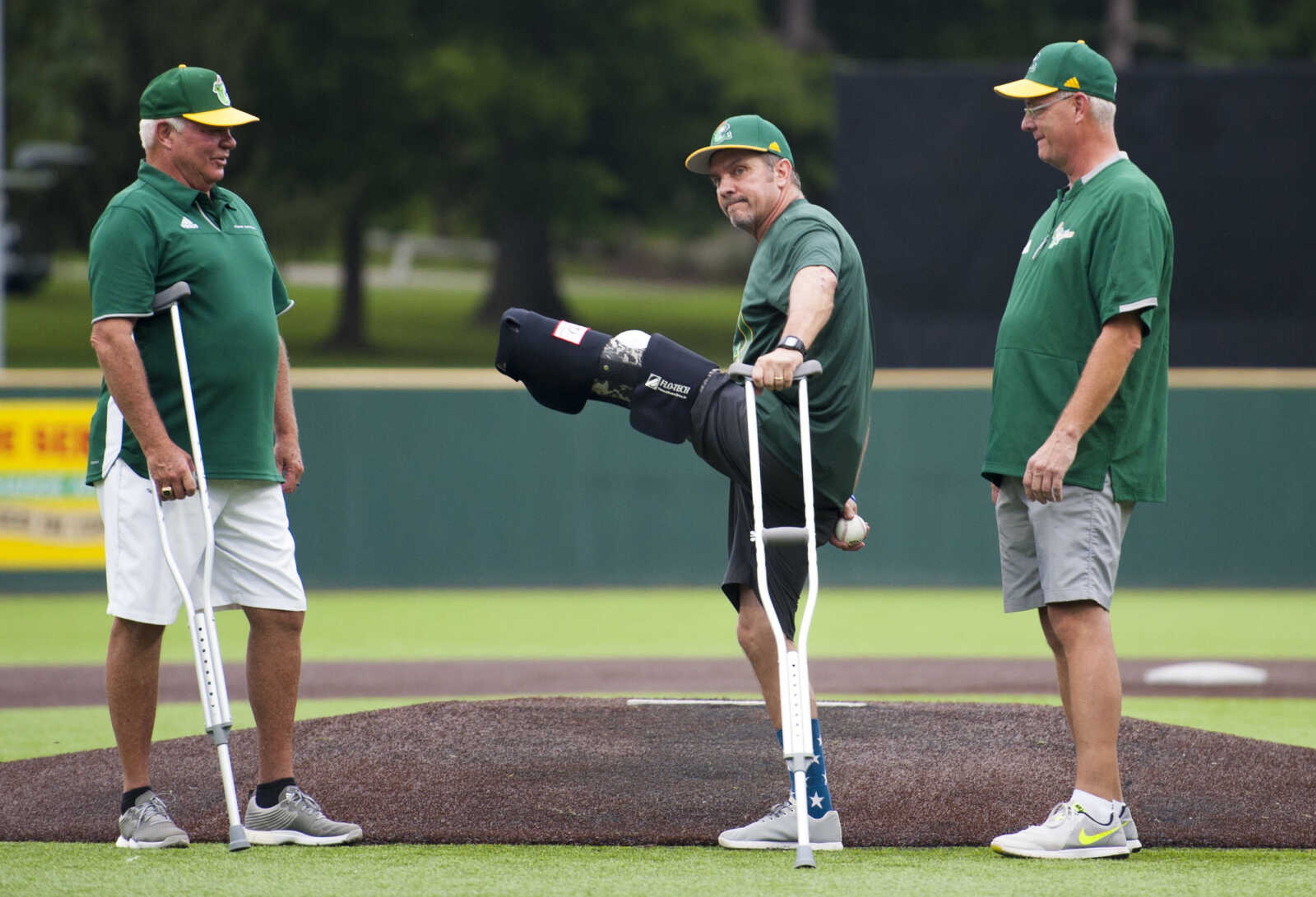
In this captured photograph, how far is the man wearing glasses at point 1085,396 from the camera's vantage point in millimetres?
4766

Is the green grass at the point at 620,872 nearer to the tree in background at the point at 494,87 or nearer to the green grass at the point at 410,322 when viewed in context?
the green grass at the point at 410,322

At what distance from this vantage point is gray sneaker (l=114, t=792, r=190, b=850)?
16.1 ft

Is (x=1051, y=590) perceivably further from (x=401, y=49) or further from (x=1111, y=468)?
(x=401, y=49)

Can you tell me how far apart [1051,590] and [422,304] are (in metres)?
42.3

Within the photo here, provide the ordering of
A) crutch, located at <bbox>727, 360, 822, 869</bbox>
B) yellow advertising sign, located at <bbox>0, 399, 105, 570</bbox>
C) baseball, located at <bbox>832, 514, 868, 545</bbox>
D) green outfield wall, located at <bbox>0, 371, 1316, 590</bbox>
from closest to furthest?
1. crutch, located at <bbox>727, 360, 822, 869</bbox>
2. baseball, located at <bbox>832, 514, 868, 545</bbox>
3. yellow advertising sign, located at <bbox>0, 399, 105, 570</bbox>
4. green outfield wall, located at <bbox>0, 371, 1316, 590</bbox>

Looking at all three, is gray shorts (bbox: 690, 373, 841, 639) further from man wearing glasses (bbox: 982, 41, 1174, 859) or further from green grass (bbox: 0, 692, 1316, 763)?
green grass (bbox: 0, 692, 1316, 763)

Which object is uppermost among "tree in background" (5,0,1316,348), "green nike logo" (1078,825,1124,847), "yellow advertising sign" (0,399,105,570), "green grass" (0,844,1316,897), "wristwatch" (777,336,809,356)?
"tree in background" (5,0,1316,348)

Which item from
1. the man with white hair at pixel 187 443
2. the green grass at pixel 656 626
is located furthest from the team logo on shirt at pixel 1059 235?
the green grass at pixel 656 626

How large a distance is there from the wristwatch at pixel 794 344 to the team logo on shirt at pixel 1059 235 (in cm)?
84

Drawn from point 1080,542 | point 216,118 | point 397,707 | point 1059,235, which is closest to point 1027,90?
point 1059,235

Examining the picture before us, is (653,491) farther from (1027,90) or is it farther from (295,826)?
(1027,90)

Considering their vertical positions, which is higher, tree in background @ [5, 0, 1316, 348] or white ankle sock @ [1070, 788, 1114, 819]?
tree in background @ [5, 0, 1316, 348]

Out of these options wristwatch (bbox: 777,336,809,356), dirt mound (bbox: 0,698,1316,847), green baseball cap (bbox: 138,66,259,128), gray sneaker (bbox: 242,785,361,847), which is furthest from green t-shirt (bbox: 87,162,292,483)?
wristwatch (bbox: 777,336,809,356)

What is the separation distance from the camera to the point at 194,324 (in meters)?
5.06
